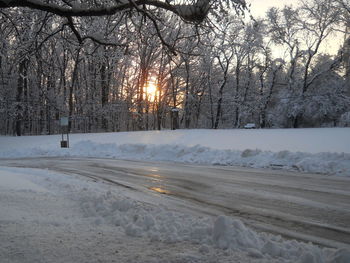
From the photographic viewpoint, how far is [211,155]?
1562 cm

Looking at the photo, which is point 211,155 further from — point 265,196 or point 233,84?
point 233,84

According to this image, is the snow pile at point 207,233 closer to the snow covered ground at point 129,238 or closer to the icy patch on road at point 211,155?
the snow covered ground at point 129,238

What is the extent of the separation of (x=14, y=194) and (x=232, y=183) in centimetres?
524

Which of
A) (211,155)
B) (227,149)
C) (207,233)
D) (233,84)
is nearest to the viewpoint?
(207,233)

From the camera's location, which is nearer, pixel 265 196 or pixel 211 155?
pixel 265 196

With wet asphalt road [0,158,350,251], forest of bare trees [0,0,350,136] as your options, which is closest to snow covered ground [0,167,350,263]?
wet asphalt road [0,158,350,251]

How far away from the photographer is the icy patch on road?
37.0ft

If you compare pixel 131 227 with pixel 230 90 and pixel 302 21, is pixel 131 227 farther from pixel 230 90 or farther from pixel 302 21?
pixel 230 90

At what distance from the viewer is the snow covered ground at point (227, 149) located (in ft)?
39.3

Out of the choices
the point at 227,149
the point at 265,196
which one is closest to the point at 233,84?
the point at 227,149

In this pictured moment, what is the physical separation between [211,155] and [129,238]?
1165 centimetres

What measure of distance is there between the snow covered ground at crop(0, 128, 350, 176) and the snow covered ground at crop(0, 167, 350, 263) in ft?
24.7

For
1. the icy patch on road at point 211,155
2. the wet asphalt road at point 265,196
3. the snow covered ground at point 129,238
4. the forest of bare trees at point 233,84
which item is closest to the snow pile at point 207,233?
the snow covered ground at point 129,238

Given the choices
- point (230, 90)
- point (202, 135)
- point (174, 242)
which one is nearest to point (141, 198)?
point (174, 242)
